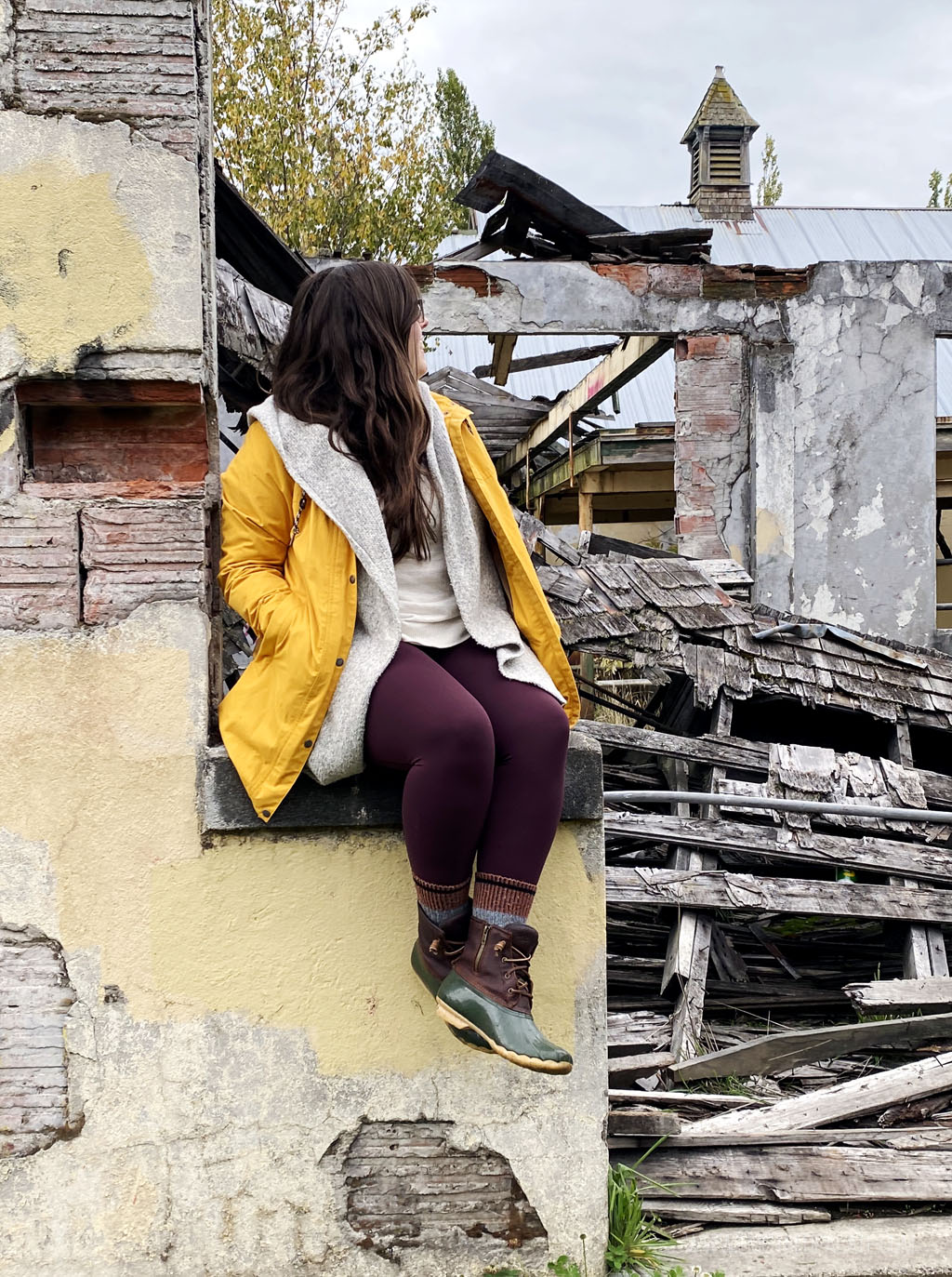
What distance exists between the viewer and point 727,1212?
8.00ft

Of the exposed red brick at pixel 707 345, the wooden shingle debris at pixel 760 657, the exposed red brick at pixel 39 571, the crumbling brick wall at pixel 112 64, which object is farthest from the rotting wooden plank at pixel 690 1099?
the exposed red brick at pixel 707 345

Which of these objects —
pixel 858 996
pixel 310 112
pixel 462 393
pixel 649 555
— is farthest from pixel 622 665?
pixel 858 996

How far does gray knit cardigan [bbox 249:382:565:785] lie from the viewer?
204 cm

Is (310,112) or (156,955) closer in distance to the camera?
(156,955)

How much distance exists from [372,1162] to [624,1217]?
0.59 m

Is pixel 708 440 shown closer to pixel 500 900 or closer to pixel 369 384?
pixel 369 384

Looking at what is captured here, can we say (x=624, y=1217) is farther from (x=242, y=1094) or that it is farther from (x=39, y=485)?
(x=39, y=485)

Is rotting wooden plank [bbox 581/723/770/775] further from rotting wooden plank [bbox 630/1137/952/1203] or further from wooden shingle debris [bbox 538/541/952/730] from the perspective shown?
rotting wooden plank [bbox 630/1137/952/1203]

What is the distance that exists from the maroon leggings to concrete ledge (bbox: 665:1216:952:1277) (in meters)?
1.03

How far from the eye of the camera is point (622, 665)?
14.0m

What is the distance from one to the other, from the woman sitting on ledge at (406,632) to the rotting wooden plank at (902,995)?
262 centimetres

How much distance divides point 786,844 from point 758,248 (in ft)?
53.6

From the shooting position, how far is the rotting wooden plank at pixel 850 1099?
3.02m

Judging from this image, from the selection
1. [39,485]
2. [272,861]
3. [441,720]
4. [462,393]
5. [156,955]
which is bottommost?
[156,955]
